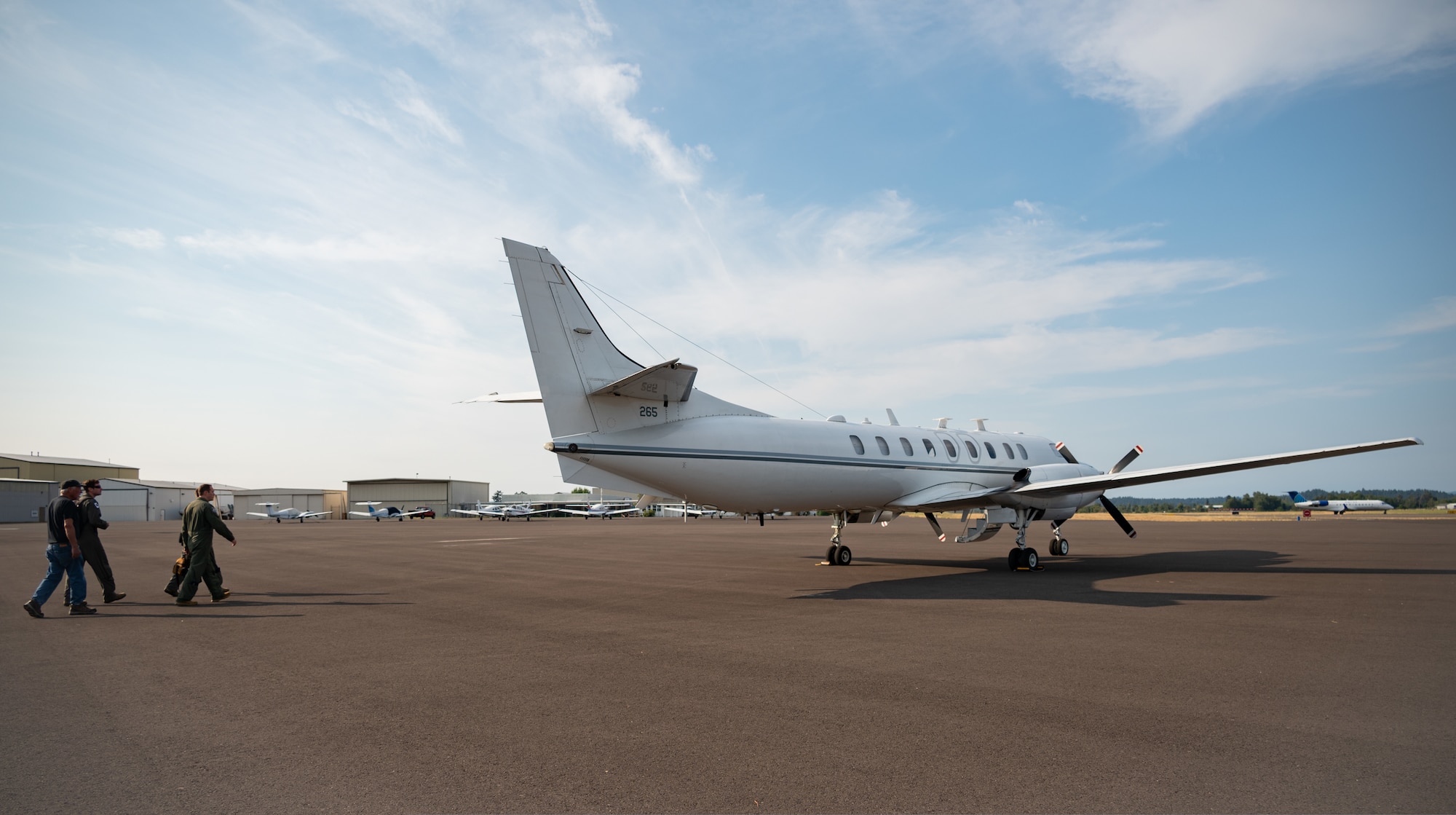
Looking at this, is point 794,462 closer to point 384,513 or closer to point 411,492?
point 384,513

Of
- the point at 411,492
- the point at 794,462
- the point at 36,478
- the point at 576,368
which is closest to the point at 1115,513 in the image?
the point at 794,462

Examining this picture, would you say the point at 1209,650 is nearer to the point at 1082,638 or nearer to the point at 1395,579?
the point at 1082,638

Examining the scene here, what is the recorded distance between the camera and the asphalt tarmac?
411cm

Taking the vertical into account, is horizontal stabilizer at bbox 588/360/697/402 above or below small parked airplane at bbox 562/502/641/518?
above

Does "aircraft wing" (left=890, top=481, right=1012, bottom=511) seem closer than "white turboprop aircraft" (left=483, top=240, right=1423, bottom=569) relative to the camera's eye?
No

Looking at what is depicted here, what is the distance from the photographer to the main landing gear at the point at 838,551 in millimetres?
18594

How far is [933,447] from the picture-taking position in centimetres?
1966

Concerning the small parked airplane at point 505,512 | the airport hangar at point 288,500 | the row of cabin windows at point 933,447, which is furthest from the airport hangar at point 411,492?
the row of cabin windows at point 933,447

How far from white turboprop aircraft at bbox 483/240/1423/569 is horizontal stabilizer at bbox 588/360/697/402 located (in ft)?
0.07

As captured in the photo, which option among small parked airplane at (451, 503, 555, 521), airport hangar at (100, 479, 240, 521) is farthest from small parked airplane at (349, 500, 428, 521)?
airport hangar at (100, 479, 240, 521)

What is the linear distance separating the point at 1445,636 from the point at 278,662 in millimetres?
12475

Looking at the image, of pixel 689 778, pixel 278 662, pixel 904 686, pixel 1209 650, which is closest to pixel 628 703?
pixel 689 778

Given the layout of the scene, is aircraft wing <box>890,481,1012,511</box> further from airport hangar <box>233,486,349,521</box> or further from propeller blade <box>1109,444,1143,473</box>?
airport hangar <box>233,486,349,521</box>

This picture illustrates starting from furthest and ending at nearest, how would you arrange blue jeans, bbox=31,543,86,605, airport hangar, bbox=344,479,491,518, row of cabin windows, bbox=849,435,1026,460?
airport hangar, bbox=344,479,491,518, row of cabin windows, bbox=849,435,1026,460, blue jeans, bbox=31,543,86,605
